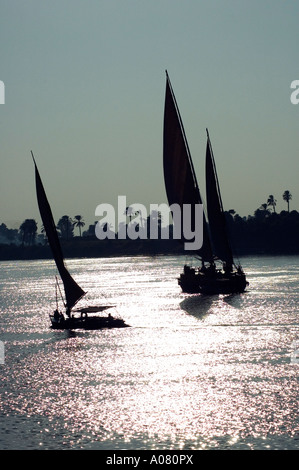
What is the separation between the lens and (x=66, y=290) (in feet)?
296

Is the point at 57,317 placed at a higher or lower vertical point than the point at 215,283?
lower

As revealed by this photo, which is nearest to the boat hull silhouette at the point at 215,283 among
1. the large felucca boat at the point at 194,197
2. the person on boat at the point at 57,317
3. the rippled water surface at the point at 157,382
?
the large felucca boat at the point at 194,197

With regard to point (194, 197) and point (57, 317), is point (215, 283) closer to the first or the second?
point (194, 197)

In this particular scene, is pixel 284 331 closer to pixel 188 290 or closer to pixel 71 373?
pixel 71 373

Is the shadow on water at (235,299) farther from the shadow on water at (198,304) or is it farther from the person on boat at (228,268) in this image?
the person on boat at (228,268)

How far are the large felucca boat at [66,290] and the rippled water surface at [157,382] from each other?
4.74 feet

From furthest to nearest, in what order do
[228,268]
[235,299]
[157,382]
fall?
[228,268]
[235,299]
[157,382]

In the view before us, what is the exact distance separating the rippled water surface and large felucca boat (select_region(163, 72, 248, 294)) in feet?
51.9

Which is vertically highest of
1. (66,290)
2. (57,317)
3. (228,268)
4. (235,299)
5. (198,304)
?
(228,268)

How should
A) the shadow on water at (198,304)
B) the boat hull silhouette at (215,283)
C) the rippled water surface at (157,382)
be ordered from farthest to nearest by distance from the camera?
the boat hull silhouette at (215,283), the shadow on water at (198,304), the rippled water surface at (157,382)

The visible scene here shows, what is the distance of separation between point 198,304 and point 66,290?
38.6 meters

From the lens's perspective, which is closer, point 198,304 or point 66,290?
point 66,290

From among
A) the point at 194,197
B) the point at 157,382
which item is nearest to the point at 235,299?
the point at 194,197

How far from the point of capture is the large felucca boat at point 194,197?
11838 centimetres
